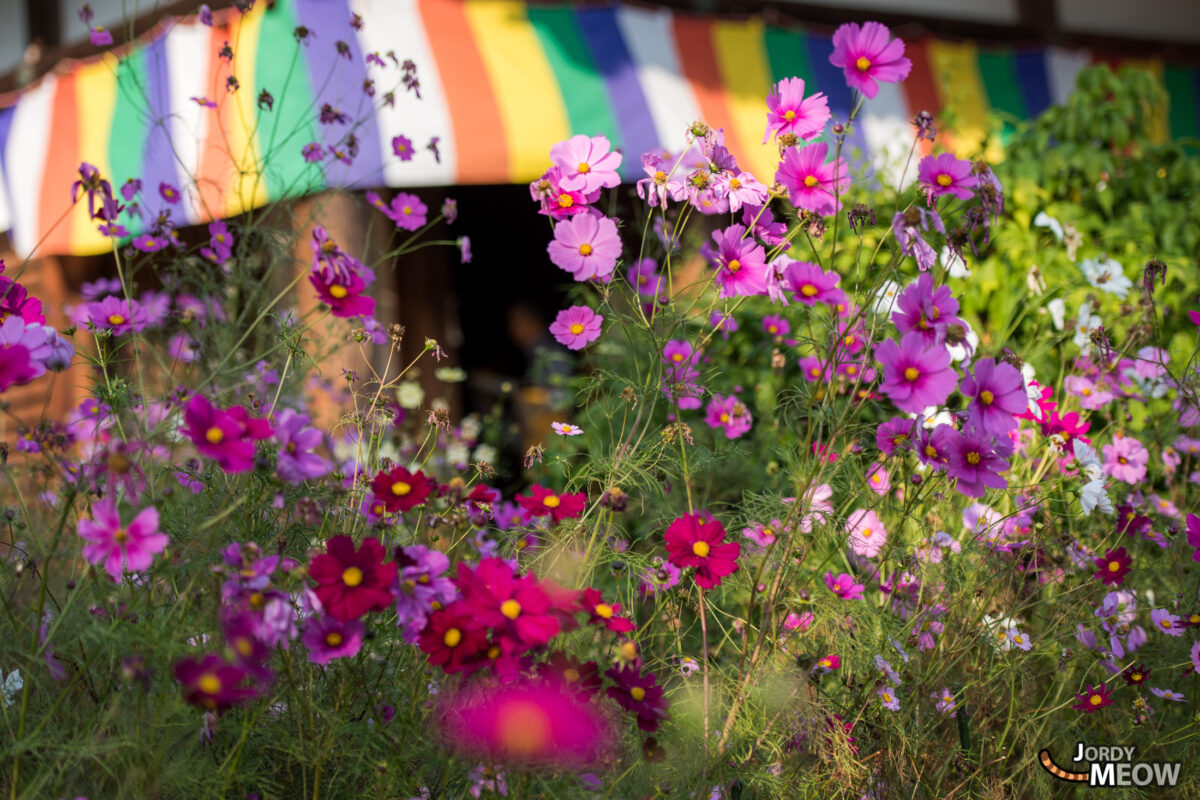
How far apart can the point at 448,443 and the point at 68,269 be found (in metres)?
2.93

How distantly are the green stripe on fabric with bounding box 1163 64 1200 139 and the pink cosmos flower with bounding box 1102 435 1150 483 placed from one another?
4626 mm

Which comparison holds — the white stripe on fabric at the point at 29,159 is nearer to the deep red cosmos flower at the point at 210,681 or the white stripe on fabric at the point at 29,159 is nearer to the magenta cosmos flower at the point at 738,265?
the magenta cosmos flower at the point at 738,265

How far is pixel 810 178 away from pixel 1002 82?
4.72 meters

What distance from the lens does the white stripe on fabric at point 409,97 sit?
365cm

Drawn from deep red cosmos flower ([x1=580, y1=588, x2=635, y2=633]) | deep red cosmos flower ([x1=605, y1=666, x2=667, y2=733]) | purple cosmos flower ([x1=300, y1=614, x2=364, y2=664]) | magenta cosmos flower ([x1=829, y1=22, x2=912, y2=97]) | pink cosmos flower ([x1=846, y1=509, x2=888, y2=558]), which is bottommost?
pink cosmos flower ([x1=846, y1=509, x2=888, y2=558])

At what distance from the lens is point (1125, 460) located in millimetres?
1687

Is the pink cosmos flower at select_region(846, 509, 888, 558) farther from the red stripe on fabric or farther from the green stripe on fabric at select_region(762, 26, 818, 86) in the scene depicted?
the red stripe on fabric

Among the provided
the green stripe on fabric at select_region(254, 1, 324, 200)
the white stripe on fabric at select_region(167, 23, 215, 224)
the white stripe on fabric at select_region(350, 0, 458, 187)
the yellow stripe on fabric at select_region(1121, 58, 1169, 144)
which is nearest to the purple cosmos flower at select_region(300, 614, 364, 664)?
the white stripe on fabric at select_region(350, 0, 458, 187)

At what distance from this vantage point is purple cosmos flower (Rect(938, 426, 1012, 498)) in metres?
1.11

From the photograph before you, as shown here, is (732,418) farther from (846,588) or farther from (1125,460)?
(1125,460)

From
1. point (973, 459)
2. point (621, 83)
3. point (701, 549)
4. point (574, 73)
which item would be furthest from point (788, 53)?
point (701, 549)

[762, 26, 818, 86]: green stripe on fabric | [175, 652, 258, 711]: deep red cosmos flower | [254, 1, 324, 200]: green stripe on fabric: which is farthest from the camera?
[762, 26, 818, 86]: green stripe on fabric

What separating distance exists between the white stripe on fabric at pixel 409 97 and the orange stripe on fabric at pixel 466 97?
0.11 ft

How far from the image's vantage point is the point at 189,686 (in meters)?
0.79
